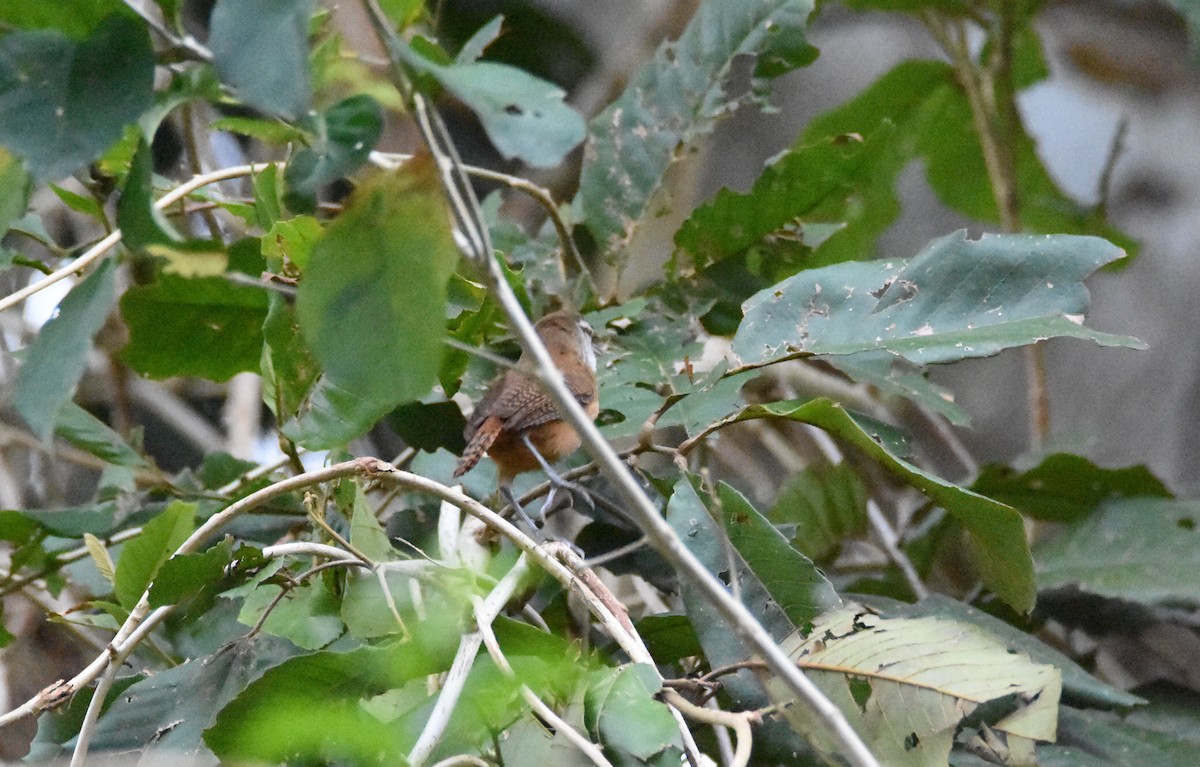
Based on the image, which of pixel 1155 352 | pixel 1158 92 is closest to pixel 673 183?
pixel 1155 352

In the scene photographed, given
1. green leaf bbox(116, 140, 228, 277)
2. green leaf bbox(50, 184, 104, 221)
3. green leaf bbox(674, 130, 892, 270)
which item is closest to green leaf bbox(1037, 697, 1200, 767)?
green leaf bbox(674, 130, 892, 270)

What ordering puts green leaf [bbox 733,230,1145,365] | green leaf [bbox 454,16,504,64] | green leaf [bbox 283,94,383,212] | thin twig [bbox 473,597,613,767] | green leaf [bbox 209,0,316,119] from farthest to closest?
green leaf [bbox 454,16,504,64]
green leaf [bbox 733,230,1145,365]
thin twig [bbox 473,597,613,767]
green leaf [bbox 283,94,383,212]
green leaf [bbox 209,0,316,119]

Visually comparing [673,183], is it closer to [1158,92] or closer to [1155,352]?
[1155,352]

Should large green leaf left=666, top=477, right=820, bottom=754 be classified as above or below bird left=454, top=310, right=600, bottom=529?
above

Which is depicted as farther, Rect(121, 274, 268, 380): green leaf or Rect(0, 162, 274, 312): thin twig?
Rect(121, 274, 268, 380): green leaf

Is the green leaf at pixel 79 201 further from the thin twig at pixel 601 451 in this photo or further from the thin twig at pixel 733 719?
the thin twig at pixel 733 719

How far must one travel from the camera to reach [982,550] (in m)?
1.05

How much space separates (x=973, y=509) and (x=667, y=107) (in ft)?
2.35

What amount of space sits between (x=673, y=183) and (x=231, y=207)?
95 centimetres

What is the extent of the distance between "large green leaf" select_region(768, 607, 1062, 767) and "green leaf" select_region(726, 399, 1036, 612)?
0.26 ft

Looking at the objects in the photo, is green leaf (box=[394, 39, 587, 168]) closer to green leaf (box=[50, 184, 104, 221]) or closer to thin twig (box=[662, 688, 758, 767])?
thin twig (box=[662, 688, 758, 767])

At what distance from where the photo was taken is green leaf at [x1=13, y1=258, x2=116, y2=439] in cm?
65

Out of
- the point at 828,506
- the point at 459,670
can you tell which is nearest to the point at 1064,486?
the point at 828,506

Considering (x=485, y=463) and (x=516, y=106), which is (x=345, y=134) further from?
(x=485, y=463)
